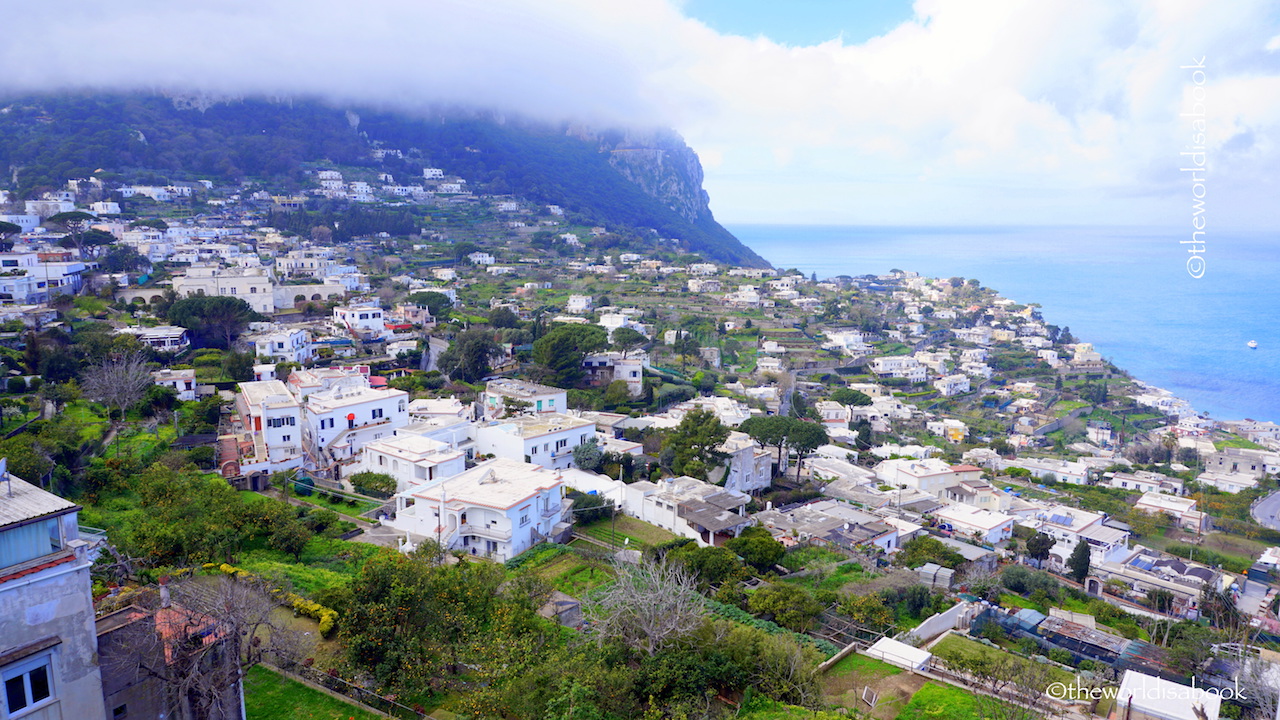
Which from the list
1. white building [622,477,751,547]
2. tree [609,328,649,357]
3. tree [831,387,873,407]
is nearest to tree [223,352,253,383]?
white building [622,477,751,547]

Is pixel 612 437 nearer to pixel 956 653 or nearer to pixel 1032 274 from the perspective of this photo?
pixel 956 653

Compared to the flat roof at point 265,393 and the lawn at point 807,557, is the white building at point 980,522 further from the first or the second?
the flat roof at point 265,393

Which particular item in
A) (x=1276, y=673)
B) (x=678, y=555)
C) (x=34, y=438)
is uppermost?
(x=34, y=438)

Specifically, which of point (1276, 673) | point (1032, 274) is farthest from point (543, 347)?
point (1032, 274)

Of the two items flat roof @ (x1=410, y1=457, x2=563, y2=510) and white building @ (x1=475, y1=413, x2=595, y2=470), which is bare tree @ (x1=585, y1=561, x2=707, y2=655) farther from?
white building @ (x1=475, y1=413, x2=595, y2=470)

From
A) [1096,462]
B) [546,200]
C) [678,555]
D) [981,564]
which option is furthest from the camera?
[546,200]

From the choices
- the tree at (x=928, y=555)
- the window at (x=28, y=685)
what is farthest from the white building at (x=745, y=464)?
the window at (x=28, y=685)
